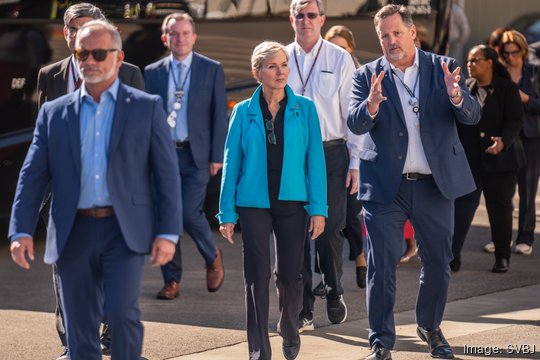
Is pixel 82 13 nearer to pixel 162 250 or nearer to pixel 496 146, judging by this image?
pixel 162 250

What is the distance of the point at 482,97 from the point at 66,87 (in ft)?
13.7

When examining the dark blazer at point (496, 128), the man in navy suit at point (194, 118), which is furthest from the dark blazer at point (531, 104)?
the man in navy suit at point (194, 118)

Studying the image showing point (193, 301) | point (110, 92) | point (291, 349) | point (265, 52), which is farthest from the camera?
point (193, 301)

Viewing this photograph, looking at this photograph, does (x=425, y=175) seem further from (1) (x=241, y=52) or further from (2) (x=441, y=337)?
(1) (x=241, y=52)

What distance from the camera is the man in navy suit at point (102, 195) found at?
6168mm

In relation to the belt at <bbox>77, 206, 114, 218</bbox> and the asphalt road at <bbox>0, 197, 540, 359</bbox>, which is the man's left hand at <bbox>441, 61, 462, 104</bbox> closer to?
the asphalt road at <bbox>0, 197, 540, 359</bbox>

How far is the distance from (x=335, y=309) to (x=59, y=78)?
2.34 m

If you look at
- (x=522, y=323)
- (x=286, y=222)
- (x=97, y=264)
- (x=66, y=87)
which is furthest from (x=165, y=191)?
(x=522, y=323)

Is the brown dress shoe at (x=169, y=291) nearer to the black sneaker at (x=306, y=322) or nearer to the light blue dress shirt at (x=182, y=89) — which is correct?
the light blue dress shirt at (x=182, y=89)

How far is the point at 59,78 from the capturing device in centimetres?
811

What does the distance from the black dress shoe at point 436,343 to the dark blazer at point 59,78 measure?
2.20 metres

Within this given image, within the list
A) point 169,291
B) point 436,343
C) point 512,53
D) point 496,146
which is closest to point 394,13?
point 436,343

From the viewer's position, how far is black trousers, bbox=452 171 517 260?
36.7 feet

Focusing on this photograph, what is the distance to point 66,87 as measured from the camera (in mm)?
8078
